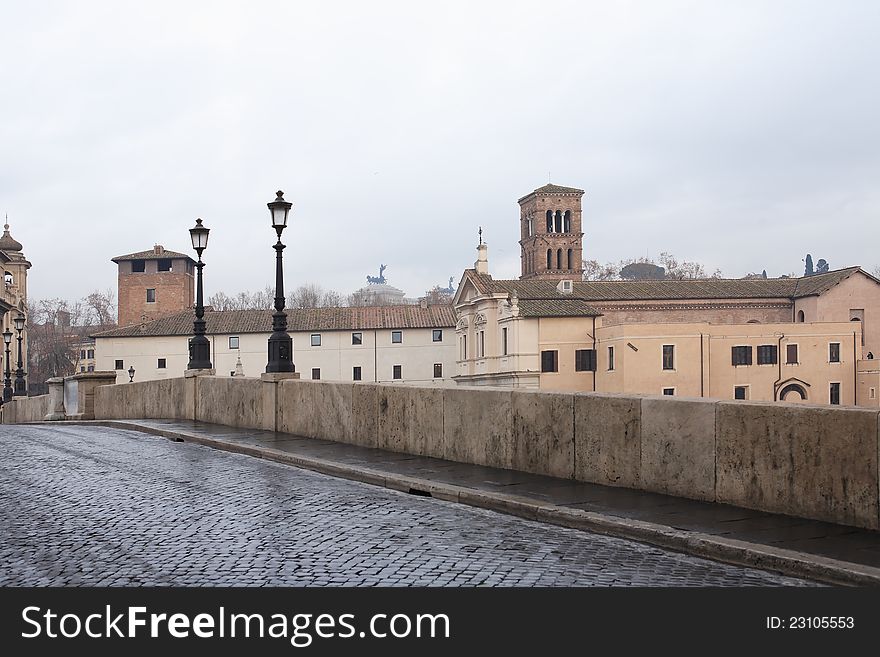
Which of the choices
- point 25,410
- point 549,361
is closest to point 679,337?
point 549,361

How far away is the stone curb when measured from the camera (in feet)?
19.9

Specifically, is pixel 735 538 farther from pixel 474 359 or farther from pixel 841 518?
pixel 474 359

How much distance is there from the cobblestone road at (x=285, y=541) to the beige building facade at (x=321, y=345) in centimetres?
7669

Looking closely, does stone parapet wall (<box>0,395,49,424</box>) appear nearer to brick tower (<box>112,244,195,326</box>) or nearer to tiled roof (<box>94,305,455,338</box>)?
tiled roof (<box>94,305,455,338</box>)

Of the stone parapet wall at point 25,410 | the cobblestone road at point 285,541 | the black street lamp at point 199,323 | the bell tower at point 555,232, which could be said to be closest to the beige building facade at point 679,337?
the bell tower at point 555,232

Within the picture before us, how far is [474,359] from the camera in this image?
78188mm

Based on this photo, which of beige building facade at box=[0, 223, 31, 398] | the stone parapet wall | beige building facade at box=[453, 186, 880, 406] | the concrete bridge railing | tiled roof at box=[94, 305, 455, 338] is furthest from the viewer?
tiled roof at box=[94, 305, 455, 338]

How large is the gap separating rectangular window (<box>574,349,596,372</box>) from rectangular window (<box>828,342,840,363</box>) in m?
17.0

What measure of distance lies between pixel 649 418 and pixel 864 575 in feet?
11.0

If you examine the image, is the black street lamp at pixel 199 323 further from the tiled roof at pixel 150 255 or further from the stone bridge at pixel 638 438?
the tiled roof at pixel 150 255

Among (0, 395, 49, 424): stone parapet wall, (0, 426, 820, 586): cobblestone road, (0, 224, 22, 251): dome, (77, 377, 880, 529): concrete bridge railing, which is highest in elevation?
(0, 224, 22, 251): dome

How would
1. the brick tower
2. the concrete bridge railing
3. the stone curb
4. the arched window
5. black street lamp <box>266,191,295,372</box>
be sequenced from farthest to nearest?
the brick tower < the arched window < black street lamp <box>266,191,295,372</box> < the concrete bridge railing < the stone curb

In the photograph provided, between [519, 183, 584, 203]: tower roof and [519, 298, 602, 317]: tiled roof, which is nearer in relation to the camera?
[519, 298, 602, 317]: tiled roof

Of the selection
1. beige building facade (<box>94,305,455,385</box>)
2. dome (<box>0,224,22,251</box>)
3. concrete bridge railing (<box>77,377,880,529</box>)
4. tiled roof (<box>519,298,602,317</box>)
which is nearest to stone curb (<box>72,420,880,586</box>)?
concrete bridge railing (<box>77,377,880,529</box>)
